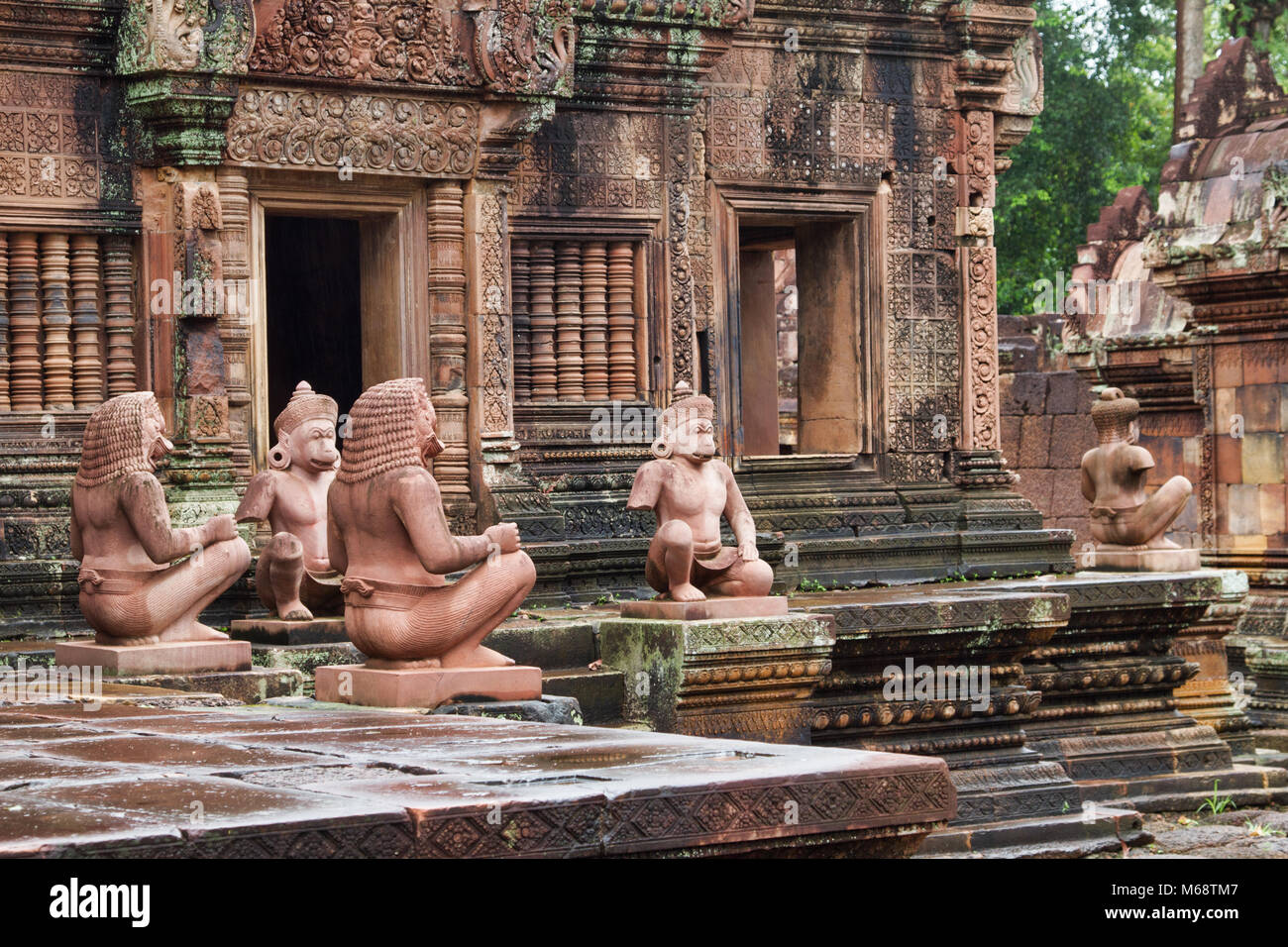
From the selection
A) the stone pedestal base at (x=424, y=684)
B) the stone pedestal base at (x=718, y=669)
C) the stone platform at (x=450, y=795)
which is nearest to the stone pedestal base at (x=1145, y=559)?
the stone pedestal base at (x=718, y=669)

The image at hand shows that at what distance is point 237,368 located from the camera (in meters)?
11.7

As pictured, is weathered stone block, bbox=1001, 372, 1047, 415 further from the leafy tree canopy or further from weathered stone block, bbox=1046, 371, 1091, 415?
the leafy tree canopy

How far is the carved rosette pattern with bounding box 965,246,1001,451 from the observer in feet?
49.2

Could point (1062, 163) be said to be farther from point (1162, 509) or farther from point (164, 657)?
point (164, 657)

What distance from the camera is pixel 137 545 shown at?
8.79 metres

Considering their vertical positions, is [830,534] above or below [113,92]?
below

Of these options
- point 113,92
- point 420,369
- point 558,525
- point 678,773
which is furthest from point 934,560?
point 678,773

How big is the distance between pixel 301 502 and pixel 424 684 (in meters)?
2.24

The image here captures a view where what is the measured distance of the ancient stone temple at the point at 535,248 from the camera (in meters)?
11.4

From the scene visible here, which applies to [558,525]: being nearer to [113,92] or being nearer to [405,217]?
[405,217]

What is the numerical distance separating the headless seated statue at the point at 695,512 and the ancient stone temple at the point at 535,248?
220 cm

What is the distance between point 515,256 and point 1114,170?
71.1ft

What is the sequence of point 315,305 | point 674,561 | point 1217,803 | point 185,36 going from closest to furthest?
1. point 674,561
2. point 185,36
3. point 1217,803
4. point 315,305

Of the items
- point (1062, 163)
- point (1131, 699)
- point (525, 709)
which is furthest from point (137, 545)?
point (1062, 163)
